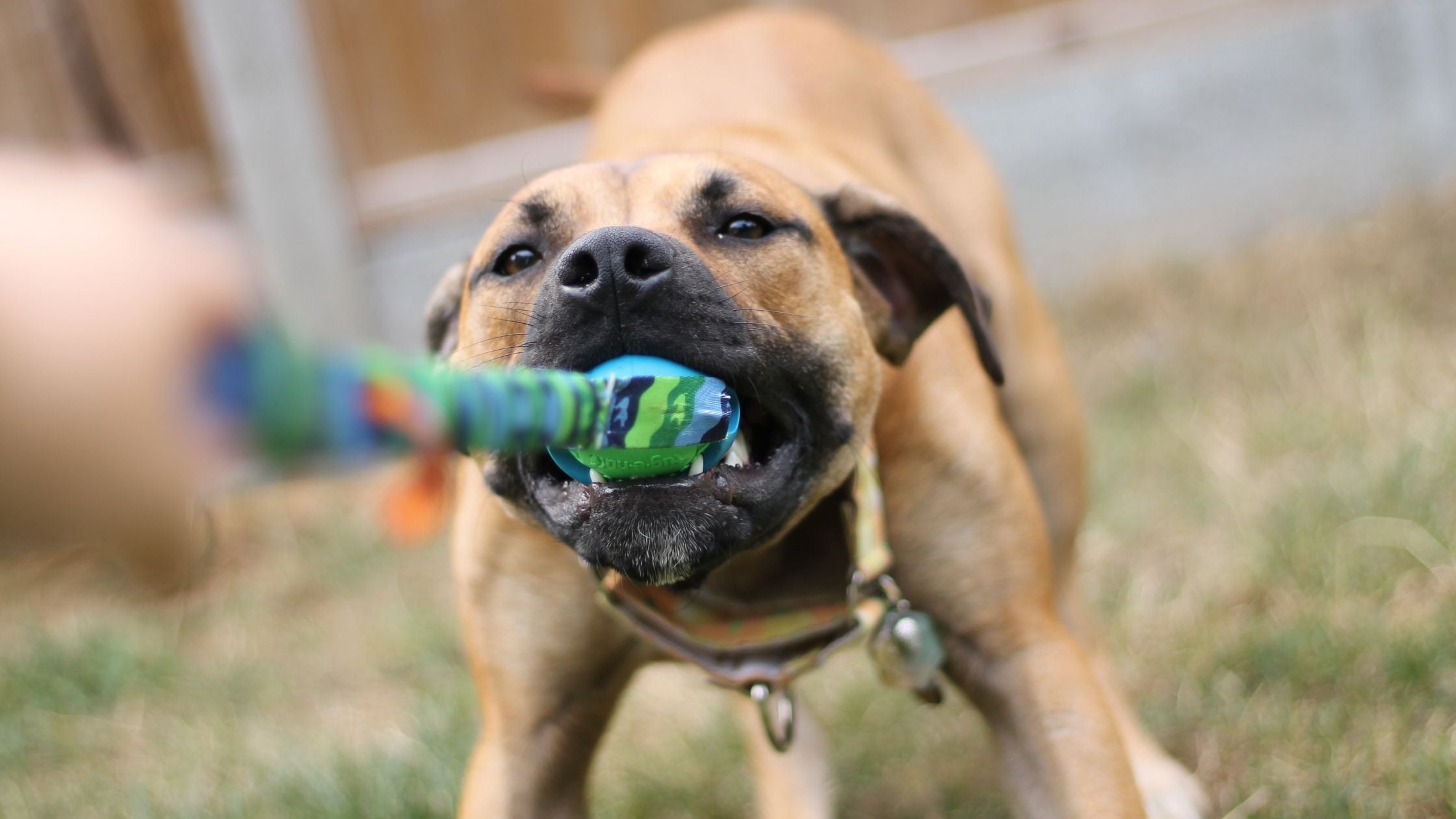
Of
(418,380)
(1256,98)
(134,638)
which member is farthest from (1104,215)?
(418,380)

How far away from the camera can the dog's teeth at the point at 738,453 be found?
90.1 inches

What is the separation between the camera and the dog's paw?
3074 mm

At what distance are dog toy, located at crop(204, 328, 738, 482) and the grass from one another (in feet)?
3.44

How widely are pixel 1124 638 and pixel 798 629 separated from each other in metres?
1.56

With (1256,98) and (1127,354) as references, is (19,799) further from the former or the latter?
(1256,98)

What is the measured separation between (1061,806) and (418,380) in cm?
166

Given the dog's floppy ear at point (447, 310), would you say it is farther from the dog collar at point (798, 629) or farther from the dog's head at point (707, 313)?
the dog collar at point (798, 629)

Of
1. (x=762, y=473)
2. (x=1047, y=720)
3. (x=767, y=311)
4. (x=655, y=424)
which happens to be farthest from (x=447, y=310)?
(x=1047, y=720)

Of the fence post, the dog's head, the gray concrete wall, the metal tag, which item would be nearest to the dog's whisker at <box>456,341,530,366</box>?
the dog's head

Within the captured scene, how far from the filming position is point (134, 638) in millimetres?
4801

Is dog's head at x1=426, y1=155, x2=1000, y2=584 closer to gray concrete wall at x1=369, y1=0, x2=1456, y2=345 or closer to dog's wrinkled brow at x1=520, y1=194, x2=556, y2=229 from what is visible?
dog's wrinkled brow at x1=520, y1=194, x2=556, y2=229

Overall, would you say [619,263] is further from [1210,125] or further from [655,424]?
[1210,125]

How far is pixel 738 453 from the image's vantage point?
234 centimetres

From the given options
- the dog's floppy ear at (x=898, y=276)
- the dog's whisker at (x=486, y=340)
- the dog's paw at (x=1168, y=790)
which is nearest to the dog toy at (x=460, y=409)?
the dog's whisker at (x=486, y=340)
